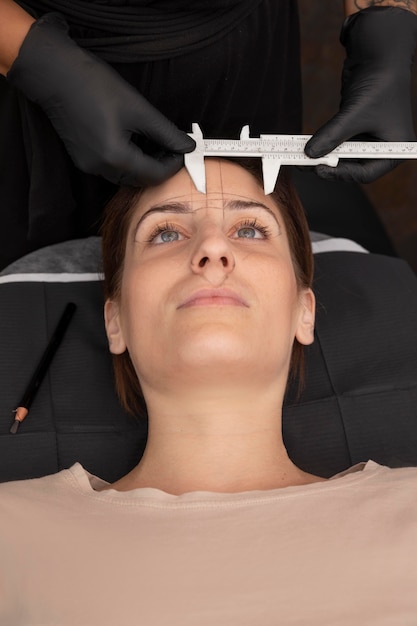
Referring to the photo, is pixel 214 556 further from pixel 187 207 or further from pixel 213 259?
pixel 187 207

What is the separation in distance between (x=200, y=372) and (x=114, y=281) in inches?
16.8

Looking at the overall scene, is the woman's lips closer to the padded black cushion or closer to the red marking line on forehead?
the red marking line on forehead

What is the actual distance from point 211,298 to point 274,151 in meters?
0.37

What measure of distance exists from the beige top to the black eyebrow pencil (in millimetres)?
345

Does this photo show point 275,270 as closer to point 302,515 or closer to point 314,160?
point 314,160

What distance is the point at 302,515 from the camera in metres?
1.58

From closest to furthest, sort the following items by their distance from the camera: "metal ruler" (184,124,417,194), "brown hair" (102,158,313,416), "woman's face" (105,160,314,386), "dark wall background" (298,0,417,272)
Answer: "woman's face" (105,160,314,386)
"metal ruler" (184,124,417,194)
"brown hair" (102,158,313,416)
"dark wall background" (298,0,417,272)

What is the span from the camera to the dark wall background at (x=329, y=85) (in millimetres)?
3420

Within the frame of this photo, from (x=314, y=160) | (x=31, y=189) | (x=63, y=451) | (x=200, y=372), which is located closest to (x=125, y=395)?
(x=63, y=451)

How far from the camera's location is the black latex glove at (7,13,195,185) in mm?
1734

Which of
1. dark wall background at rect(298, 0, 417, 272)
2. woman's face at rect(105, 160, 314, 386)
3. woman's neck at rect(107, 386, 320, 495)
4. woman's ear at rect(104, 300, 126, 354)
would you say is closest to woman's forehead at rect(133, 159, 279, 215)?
woman's face at rect(105, 160, 314, 386)

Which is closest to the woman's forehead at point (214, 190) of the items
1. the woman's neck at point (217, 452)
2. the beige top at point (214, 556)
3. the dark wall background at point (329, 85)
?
the woman's neck at point (217, 452)

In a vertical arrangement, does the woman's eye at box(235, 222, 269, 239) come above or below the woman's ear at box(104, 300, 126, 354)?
above

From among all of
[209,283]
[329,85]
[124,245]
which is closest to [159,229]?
[124,245]
